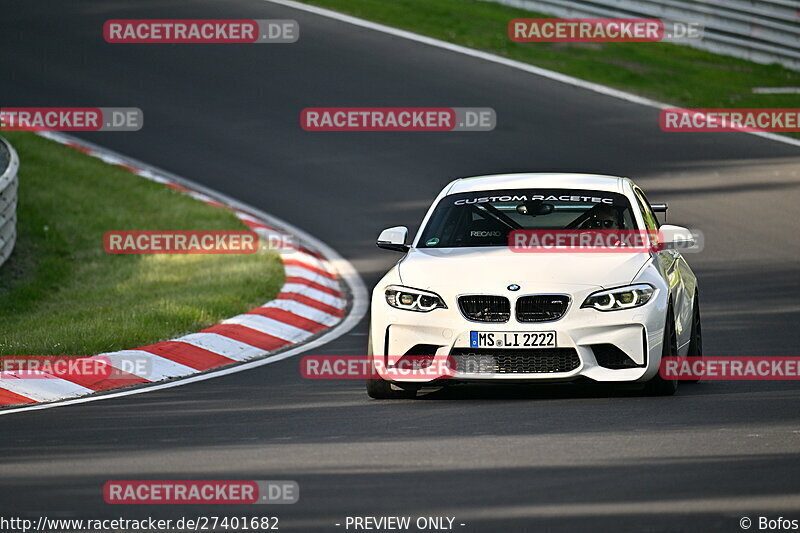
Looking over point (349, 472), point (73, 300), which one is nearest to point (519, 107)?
point (73, 300)

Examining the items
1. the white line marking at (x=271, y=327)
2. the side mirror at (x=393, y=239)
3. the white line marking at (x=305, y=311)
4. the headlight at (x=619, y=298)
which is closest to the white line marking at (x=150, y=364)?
the white line marking at (x=271, y=327)

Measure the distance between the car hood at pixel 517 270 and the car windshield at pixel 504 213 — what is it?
0.42 meters

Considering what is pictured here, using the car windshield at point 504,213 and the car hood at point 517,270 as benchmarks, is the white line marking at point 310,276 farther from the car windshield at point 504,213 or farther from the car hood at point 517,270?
the car hood at point 517,270

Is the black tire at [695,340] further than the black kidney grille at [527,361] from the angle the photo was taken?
Yes

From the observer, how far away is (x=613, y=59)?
25.8 metres

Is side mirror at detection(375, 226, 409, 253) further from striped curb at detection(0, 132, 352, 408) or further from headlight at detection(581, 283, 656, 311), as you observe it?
striped curb at detection(0, 132, 352, 408)

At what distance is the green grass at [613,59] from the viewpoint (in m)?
24.1

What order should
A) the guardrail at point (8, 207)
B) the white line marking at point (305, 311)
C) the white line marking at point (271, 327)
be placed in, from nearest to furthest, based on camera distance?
the white line marking at point (271, 327), the white line marking at point (305, 311), the guardrail at point (8, 207)

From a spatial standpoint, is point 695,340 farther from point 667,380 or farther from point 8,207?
point 8,207

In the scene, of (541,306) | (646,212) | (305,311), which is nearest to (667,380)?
(541,306)

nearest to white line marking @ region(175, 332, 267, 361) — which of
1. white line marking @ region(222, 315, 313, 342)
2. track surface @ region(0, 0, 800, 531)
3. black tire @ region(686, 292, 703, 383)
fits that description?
white line marking @ region(222, 315, 313, 342)

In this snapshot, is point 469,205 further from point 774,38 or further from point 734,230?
point 774,38

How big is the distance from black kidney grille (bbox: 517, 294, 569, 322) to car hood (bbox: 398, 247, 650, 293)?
0.05m

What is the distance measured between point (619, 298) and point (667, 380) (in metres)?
0.62
